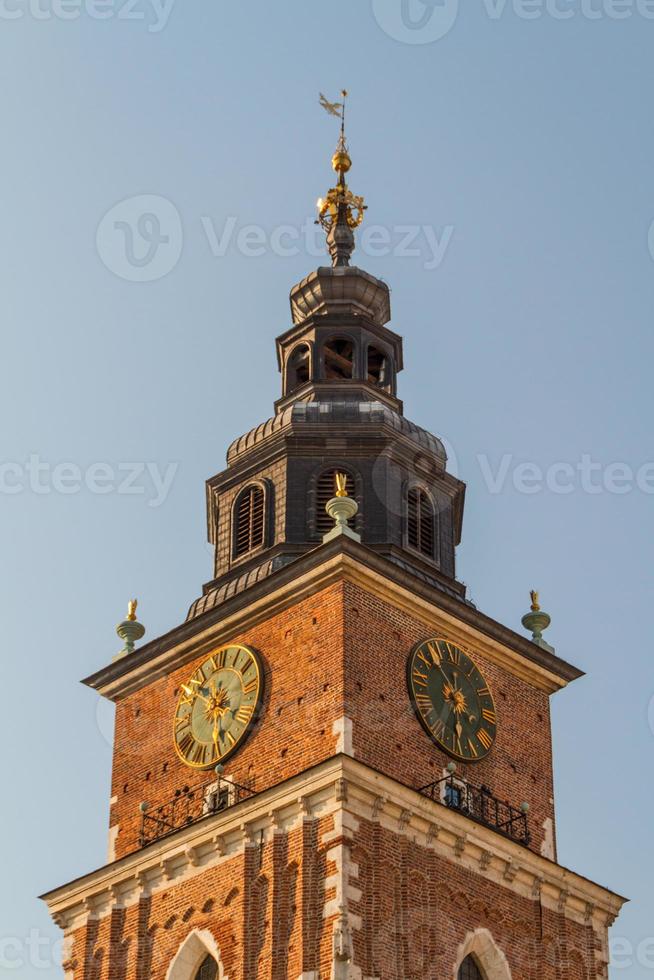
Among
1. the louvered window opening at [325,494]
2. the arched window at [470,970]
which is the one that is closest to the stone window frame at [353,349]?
the louvered window opening at [325,494]

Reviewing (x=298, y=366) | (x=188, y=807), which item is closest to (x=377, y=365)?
(x=298, y=366)

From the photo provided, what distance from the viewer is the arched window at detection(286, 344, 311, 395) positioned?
175 ft

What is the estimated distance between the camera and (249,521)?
49.9 meters

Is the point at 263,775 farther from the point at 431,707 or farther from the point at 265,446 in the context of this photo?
the point at 265,446

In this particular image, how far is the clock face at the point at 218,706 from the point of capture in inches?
1827

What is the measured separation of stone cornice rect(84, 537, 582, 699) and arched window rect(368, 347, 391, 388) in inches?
294

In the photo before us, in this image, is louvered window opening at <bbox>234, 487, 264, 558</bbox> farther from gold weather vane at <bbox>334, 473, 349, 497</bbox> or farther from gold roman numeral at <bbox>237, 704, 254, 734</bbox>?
gold roman numeral at <bbox>237, 704, 254, 734</bbox>

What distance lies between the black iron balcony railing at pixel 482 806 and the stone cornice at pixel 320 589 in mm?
3094

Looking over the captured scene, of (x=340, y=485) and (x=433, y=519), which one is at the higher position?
(x=433, y=519)

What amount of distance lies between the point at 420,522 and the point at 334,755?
7746mm

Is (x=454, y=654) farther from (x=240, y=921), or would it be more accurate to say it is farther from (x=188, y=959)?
(x=188, y=959)

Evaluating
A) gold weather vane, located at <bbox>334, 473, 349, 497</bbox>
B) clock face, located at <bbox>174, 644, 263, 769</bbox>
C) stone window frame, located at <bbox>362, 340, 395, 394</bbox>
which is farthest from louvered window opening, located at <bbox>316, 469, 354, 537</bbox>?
stone window frame, located at <bbox>362, 340, 395, 394</bbox>

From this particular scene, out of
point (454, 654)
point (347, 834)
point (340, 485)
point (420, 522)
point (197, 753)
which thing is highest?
point (420, 522)

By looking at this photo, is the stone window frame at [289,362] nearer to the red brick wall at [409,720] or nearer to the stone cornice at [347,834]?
the red brick wall at [409,720]
